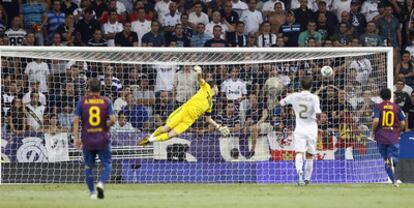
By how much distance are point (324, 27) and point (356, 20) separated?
1.18 metres

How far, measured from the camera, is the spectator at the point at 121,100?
2622cm

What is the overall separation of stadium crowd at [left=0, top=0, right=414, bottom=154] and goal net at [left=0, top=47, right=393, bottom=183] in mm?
35

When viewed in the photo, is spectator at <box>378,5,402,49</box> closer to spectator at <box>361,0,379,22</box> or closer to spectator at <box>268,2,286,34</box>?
spectator at <box>361,0,379,22</box>

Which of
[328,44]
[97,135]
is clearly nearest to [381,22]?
[328,44]

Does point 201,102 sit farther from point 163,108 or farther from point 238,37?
point 238,37

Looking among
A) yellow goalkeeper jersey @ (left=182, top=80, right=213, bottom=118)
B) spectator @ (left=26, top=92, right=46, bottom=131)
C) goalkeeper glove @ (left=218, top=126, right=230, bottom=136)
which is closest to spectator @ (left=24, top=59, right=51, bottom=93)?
spectator @ (left=26, top=92, right=46, bottom=131)

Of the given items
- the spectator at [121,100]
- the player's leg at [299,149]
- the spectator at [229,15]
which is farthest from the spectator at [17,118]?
the spectator at [229,15]

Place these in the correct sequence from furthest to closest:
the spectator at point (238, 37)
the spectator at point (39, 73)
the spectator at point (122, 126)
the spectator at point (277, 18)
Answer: the spectator at point (277, 18) < the spectator at point (238, 37) < the spectator at point (39, 73) < the spectator at point (122, 126)

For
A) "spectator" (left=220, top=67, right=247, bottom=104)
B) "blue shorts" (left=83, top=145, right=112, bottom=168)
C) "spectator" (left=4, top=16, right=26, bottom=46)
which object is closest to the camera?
"blue shorts" (left=83, top=145, right=112, bottom=168)

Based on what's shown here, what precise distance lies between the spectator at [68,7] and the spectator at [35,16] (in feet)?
1.73

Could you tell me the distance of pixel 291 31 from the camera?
3080 cm

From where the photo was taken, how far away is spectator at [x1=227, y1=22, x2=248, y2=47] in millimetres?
30609

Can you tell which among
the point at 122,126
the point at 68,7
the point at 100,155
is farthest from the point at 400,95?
the point at 100,155

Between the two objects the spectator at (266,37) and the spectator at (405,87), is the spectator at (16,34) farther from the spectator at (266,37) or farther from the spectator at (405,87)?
the spectator at (405,87)
